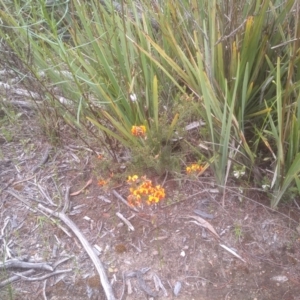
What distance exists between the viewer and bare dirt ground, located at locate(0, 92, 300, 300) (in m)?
1.37

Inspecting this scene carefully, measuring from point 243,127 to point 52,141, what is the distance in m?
0.84

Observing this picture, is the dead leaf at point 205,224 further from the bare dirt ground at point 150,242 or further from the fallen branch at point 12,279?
the fallen branch at point 12,279

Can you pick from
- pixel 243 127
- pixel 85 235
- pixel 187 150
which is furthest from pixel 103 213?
pixel 243 127

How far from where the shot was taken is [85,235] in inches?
59.9

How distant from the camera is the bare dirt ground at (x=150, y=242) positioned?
1.37m

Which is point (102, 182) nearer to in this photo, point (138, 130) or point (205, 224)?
point (138, 130)

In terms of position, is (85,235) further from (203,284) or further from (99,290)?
(203,284)

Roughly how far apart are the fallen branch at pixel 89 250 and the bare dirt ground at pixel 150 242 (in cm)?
2

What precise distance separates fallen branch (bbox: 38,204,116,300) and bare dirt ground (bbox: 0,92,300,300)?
19mm

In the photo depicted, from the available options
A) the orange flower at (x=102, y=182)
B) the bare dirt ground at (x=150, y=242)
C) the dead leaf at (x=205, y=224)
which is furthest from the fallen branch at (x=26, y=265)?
the dead leaf at (x=205, y=224)

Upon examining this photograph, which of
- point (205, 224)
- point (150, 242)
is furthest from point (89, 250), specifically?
point (205, 224)

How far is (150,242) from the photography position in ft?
4.87

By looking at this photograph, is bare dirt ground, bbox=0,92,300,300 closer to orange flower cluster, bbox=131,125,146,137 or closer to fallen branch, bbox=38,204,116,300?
fallen branch, bbox=38,204,116,300

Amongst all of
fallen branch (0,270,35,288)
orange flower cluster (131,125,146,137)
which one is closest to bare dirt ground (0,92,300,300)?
fallen branch (0,270,35,288)
